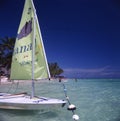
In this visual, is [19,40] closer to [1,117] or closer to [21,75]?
[21,75]

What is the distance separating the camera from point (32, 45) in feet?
42.9

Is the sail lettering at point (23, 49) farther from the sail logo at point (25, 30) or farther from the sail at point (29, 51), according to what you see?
the sail logo at point (25, 30)

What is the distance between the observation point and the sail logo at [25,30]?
1359cm

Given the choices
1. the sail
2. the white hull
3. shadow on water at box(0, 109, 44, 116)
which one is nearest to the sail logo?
the sail

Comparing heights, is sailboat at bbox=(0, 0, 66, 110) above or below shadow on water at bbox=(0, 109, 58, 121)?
above

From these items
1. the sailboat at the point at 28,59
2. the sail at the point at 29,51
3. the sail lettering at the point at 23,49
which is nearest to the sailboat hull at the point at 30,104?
the sailboat at the point at 28,59

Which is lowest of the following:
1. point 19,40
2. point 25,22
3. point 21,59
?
point 21,59

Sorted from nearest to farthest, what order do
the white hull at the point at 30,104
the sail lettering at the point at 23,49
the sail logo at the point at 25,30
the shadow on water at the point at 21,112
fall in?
the white hull at the point at 30,104 → the shadow on water at the point at 21,112 → the sail lettering at the point at 23,49 → the sail logo at the point at 25,30

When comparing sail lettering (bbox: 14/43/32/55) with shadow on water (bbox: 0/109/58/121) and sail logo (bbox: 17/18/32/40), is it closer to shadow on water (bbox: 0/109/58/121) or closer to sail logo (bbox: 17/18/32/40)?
sail logo (bbox: 17/18/32/40)

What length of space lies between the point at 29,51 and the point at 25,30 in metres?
1.50

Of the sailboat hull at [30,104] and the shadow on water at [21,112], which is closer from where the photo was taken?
the sailboat hull at [30,104]

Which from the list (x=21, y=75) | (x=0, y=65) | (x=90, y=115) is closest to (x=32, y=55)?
(x=21, y=75)

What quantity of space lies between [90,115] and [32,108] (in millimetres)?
3735

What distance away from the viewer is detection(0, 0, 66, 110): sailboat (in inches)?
476
